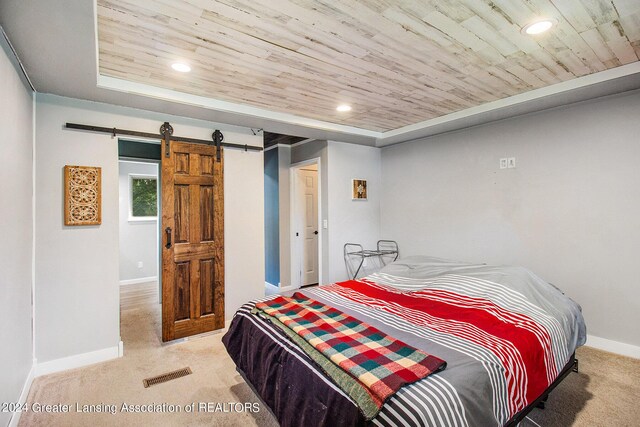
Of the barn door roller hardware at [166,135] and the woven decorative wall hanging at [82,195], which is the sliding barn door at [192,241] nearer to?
the barn door roller hardware at [166,135]

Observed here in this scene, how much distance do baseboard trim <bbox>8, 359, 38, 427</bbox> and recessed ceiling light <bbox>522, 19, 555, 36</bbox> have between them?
3.87 m

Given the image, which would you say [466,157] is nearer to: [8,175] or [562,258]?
[562,258]

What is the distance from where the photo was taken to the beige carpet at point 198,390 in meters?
2.02

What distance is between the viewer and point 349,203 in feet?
15.4

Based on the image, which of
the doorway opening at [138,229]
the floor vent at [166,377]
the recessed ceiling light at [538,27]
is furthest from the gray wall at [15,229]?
the recessed ceiling light at [538,27]

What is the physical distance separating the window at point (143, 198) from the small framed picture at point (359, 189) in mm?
3683

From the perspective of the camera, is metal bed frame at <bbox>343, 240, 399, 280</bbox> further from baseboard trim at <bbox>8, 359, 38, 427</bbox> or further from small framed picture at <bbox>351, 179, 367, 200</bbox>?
baseboard trim at <bbox>8, 359, 38, 427</bbox>

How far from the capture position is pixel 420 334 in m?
1.77

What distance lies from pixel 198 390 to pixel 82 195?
192 cm

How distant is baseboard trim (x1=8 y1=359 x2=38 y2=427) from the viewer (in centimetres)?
192

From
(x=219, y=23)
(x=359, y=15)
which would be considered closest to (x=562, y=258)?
(x=359, y=15)

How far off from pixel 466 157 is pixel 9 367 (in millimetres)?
4505

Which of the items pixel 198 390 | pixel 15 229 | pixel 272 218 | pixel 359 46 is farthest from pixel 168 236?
pixel 359 46

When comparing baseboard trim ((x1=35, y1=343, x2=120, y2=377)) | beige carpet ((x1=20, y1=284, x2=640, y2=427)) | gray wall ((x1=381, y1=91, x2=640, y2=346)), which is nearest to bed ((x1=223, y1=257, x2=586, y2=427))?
beige carpet ((x1=20, y1=284, x2=640, y2=427))
